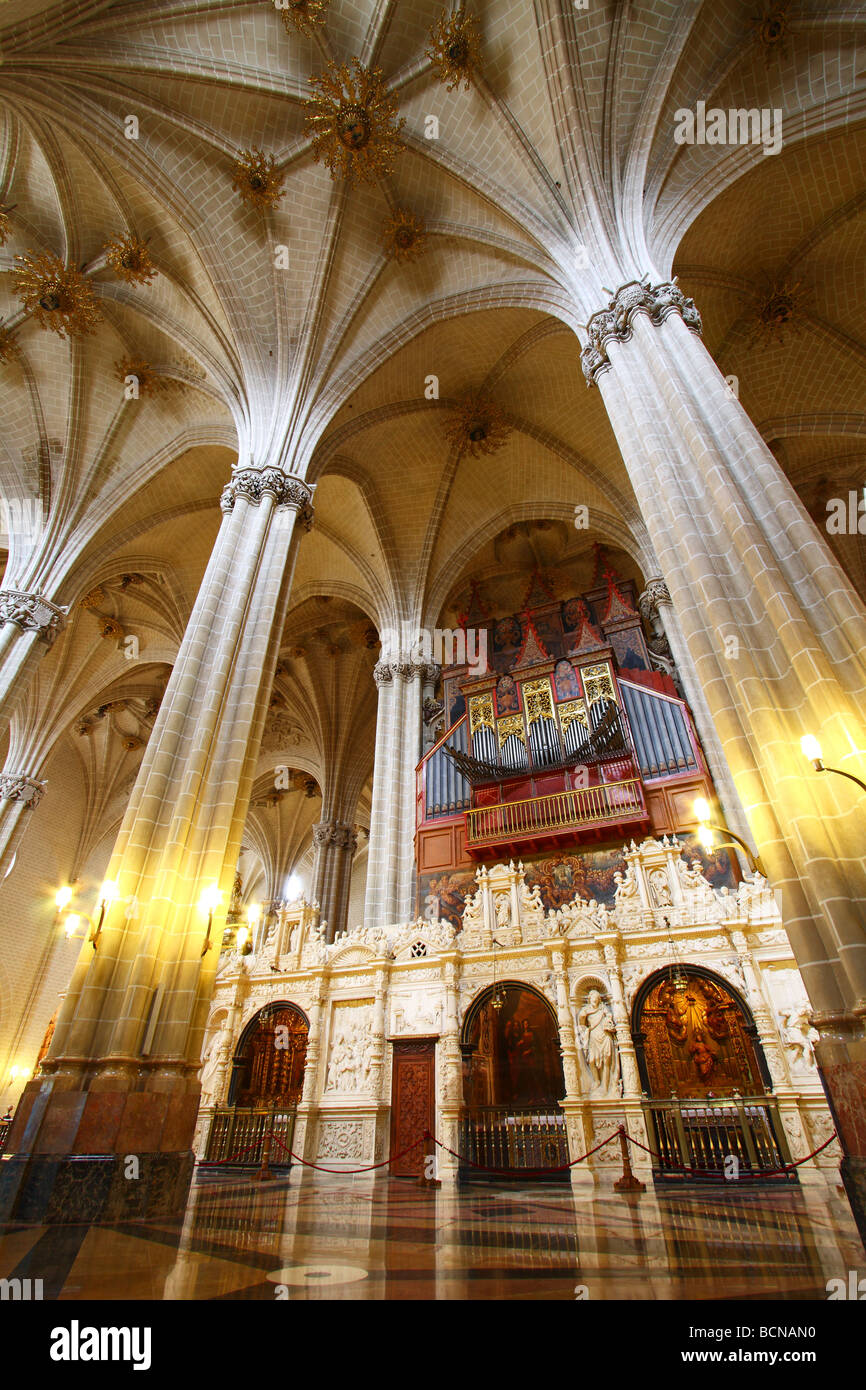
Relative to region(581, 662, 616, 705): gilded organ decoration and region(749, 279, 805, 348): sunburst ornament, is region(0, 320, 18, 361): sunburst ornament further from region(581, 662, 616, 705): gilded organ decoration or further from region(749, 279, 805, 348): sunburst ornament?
region(749, 279, 805, 348): sunburst ornament

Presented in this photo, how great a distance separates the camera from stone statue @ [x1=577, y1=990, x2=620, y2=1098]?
25.3ft

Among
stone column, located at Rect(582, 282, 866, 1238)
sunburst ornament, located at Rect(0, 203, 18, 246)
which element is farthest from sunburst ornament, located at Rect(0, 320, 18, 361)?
stone column, located at Rect(582, 282, 866, 1238)

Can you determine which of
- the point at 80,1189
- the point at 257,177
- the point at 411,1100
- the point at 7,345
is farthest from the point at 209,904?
the point at 7,345

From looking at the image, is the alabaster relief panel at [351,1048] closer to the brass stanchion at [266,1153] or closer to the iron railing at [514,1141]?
the brass stanchion at [266,1153]

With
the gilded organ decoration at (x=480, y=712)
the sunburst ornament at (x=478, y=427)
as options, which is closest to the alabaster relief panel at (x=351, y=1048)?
the gilded organ decoration at (x=480, y=712)

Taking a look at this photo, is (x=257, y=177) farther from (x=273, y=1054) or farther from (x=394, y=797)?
(x=273, y=1054)

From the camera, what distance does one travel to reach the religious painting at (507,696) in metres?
13.5

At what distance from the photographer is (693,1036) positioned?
27.8 feet

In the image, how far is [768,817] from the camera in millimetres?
4965

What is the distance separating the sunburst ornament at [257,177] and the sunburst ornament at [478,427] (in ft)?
17.9

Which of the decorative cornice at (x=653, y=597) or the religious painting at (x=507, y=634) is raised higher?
the religious painting at (x=507, y=634)

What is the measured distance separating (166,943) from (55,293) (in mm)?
12404

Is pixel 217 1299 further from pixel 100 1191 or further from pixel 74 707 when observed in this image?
pixel 74 707

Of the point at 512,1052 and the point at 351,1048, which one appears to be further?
the point at 351,1048
